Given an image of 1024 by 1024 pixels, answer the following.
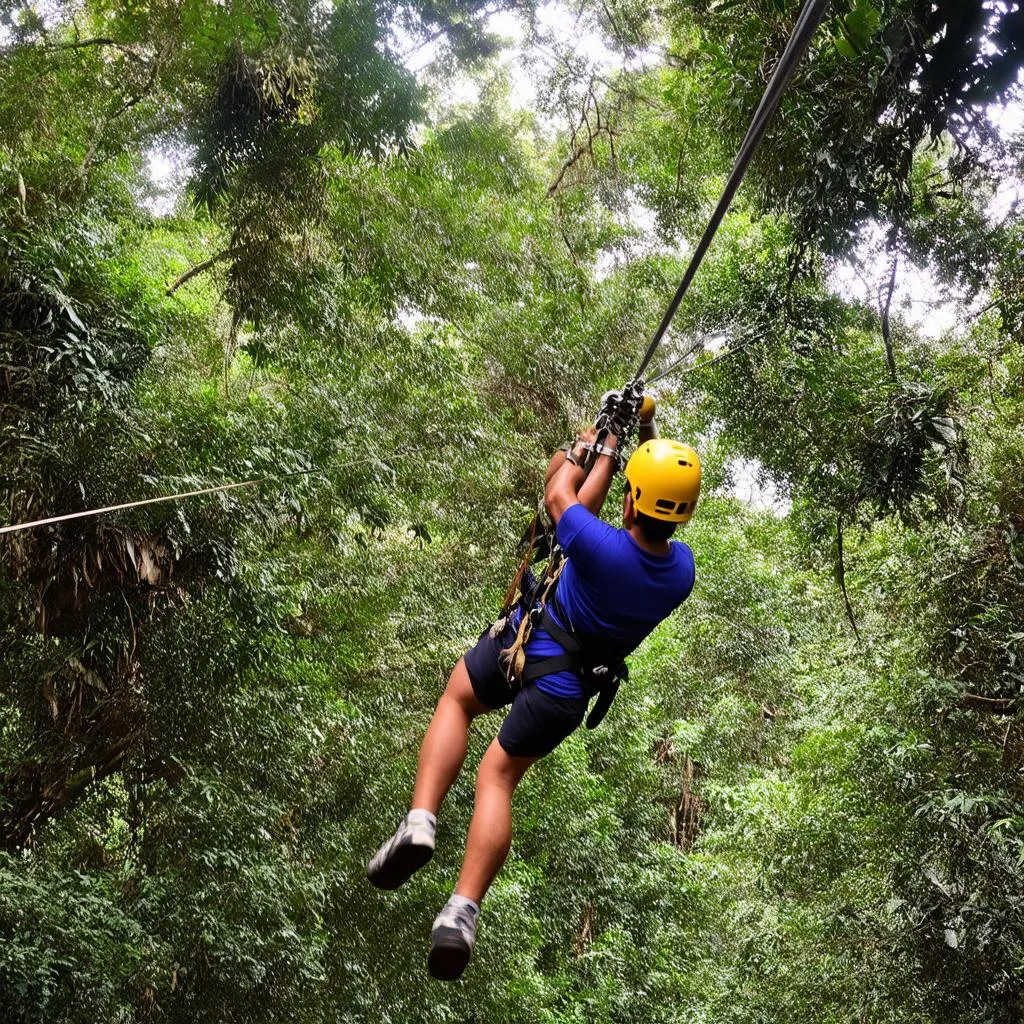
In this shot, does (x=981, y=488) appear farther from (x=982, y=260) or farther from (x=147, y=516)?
(x=147, y=516)

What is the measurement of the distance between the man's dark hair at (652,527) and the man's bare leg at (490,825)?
587 mm

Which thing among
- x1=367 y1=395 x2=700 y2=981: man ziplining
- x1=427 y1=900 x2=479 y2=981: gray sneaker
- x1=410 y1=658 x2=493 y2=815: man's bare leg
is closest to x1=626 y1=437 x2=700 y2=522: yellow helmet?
x1=367 y1=395 x2=700 y2=981: man ziplining

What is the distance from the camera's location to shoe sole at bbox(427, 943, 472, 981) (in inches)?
77.0

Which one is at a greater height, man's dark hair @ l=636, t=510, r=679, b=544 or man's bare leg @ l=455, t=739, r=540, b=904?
man's dark hair @ l=636, t=510, r=679, b=544

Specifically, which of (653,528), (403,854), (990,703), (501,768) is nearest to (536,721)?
(501,768)

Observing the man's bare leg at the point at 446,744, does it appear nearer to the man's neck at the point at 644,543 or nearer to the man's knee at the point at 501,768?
the man's knee at the point at 501,768

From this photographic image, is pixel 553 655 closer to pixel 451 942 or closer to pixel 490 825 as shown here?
pixel 490 825

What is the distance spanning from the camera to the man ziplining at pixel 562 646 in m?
2.16

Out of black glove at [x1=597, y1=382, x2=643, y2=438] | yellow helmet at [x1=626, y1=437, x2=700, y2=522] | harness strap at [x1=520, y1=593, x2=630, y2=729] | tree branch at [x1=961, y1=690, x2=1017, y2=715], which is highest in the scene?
tree branch at [x1=961, y1=690, x2=1017, y2=715]

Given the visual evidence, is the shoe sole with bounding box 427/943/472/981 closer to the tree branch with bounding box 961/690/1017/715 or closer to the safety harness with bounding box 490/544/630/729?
the safety harness with bounding box 490/544/630/729

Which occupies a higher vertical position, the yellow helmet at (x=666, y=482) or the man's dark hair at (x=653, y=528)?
the yellow helmet at (x=666, y=482)

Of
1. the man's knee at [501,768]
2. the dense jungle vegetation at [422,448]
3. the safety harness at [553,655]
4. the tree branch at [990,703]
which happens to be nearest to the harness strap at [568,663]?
the safety harness at [553,655]

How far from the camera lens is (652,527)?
225 centimetres

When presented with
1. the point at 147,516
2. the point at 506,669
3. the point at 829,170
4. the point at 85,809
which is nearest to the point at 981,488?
the point at 829,170
